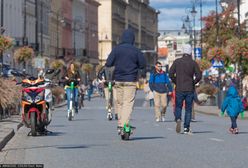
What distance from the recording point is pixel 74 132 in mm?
22312

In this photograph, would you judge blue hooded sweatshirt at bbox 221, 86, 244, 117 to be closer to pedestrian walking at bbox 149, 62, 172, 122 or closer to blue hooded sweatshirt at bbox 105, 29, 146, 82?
blue hooded sweatshirt at bbox 105, 29, 146, 82

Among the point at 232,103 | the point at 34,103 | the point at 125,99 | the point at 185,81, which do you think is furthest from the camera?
the point at 232,103

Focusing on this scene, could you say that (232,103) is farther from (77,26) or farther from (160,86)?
(77,26)

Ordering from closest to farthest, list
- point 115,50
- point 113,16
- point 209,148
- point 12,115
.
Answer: point 209,148
point 115,50
point 12,115
point 113,16

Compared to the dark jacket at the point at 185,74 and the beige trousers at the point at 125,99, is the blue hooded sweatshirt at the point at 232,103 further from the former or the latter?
the beige trousers at the point at 125,99

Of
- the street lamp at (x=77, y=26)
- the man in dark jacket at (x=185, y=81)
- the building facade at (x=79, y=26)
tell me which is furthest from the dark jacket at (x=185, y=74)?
the building facade at (x=79, y=26)

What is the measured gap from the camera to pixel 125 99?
18250 mm

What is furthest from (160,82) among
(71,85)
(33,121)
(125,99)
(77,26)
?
(77,26)

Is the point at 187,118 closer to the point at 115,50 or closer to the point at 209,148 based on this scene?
the point at 115,50

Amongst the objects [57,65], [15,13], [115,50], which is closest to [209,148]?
[115,50]

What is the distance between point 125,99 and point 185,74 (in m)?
3.06

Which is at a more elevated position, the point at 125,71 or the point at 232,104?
the point at 125,71

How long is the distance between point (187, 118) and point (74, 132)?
9.97 ft

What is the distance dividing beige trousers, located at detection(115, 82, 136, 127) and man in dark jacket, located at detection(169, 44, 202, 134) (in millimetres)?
2706
